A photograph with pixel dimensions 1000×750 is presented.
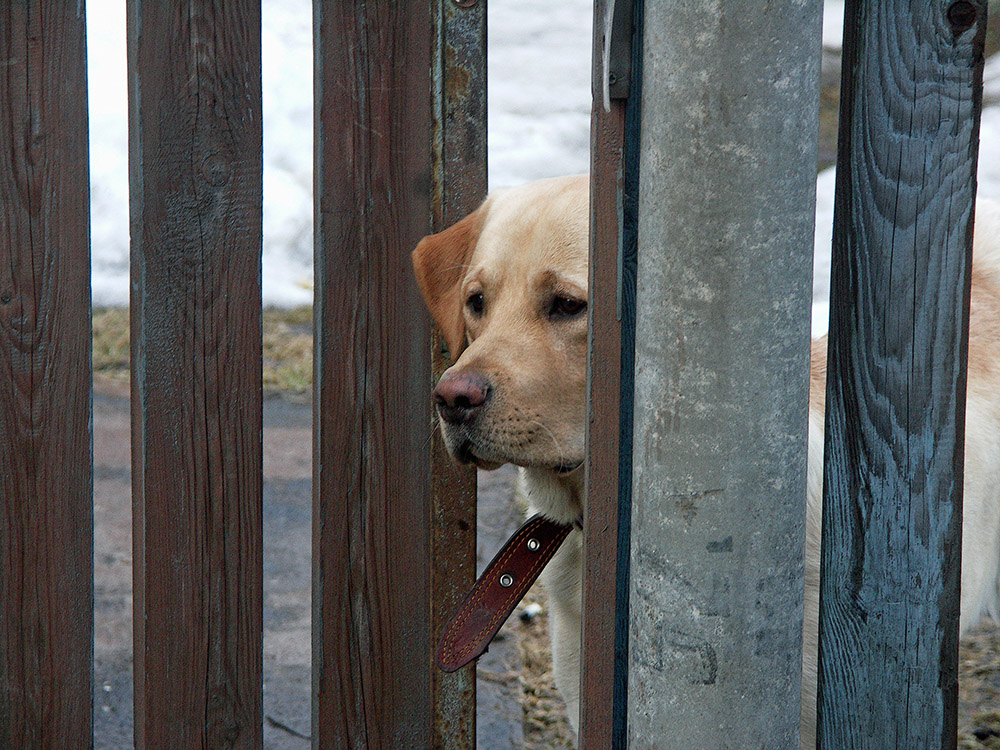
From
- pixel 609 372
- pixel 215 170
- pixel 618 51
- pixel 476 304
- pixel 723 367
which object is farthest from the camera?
pixel 476 304

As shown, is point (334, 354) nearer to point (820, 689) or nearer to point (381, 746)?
point (381, 746)

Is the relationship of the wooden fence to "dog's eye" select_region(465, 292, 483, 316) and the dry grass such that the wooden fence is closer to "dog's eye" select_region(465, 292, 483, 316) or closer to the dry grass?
"dog's eye" select_region(465, 292, 483, 316)

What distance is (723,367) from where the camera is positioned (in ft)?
3.96

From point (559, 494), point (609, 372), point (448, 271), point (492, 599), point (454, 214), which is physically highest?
point (454, 214)

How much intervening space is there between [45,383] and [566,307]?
1.06 metres

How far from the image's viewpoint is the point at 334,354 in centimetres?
197

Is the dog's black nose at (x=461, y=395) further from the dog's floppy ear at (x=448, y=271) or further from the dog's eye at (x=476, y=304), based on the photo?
the dog's eye at (x=476, y=304)

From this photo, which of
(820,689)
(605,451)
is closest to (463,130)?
(605,451)

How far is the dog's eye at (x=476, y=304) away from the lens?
7.58ft

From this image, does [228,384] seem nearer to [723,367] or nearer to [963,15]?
[723,367]

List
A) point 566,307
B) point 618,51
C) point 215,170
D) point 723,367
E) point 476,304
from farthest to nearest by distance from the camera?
point 476,304, point 566,307, point 215,170, point 618,51, point 723,367

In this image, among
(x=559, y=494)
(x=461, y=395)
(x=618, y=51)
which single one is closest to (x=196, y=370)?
(x=461, y=395)

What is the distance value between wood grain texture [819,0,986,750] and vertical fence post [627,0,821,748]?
189mm

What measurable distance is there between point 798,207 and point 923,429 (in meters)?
0.42
